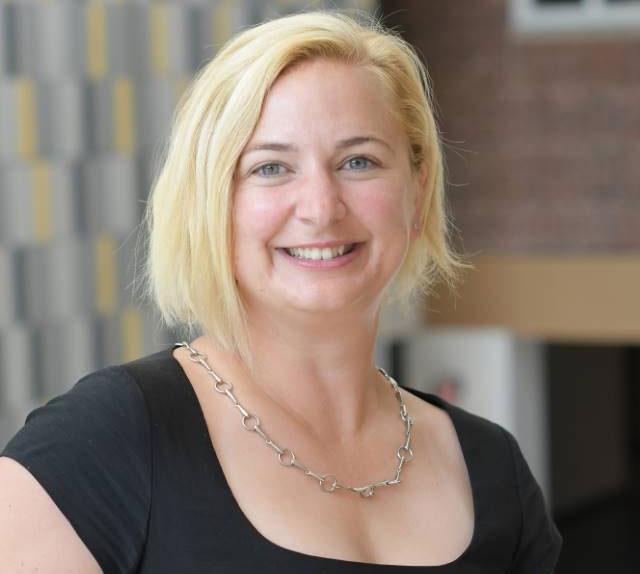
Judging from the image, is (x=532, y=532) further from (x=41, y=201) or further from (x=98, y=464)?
(x=41, y=201)

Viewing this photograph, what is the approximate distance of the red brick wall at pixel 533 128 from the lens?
6.64m

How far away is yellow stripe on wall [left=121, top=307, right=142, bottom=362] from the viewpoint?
5066 mm

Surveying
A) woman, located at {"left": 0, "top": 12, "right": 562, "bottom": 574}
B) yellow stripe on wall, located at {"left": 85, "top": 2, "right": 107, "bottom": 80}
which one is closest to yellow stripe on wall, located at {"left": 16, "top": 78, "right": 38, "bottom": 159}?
yellow stripe on wall, located at {"left": 85, "top": 2, "right": 107, "bottom": 80}

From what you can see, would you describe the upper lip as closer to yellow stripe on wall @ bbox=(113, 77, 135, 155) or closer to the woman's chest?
the woman's chest

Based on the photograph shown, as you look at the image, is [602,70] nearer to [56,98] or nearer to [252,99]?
[56,98]

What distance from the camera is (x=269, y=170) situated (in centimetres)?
187

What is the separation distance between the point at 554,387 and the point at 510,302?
1965 mm

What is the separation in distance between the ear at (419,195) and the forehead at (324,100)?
156mm

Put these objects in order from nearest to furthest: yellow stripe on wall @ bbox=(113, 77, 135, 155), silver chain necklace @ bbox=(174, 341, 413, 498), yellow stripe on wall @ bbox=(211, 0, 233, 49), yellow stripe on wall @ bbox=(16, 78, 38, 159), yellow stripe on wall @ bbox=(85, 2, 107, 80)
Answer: silver chain necklace @ bbox=(174, 341, 413, 498)
yellow stripe on wall @ bbox=(16, 78, 38, 159)
yellow stripe on wall @ bbox=(85, 2, 107, 80)
yellow stripe on wall @ bbox=(113, 77, 135, 155)
yellow stripe on wall @ bbox=(211, 0, 233, 49)

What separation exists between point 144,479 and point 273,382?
1.01ft

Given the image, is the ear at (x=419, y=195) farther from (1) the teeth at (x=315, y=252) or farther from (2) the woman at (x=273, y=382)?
(1) the teeth at (x=315, y=252)

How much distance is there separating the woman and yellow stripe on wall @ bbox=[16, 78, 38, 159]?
2.66 meters

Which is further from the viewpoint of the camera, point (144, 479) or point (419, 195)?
point (419, 195)

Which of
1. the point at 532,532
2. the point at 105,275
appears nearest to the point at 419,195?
the point at 532,532
